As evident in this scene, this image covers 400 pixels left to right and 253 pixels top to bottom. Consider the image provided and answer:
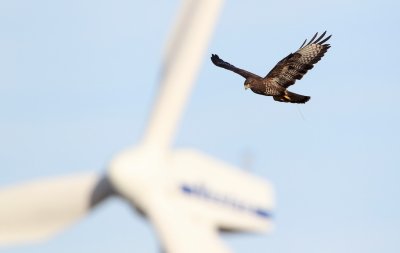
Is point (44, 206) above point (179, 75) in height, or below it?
below

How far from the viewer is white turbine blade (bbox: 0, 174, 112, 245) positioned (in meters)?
42.4

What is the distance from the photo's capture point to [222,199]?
3862 centimetres

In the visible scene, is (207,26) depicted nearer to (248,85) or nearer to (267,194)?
(267,194)

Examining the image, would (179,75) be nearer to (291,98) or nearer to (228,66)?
(291,98)

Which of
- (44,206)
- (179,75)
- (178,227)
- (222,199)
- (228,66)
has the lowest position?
(44,206)

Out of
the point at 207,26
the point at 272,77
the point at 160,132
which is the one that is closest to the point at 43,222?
the point at 160,132

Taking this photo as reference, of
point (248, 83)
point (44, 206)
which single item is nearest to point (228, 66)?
point (248, 83)

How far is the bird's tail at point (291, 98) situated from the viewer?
2019 inches

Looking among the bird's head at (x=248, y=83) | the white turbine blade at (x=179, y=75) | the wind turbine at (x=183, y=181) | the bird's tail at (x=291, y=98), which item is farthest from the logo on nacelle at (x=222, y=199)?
the bird's head at (x=248, y=83)

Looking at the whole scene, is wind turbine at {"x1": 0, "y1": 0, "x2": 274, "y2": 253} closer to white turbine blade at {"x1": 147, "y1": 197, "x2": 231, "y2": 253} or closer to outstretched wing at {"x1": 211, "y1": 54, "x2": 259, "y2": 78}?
white turbine blade at {"x1": 147, "y1": 197, "x2": 231, "y2": 253}

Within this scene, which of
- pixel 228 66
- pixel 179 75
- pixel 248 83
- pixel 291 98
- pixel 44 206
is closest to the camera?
pixel 179 75

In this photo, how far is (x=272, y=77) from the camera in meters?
53.2

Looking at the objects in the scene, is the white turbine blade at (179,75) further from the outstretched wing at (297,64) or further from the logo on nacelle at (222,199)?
the outstretched wing at (297,64)

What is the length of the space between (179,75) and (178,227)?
4.27m
